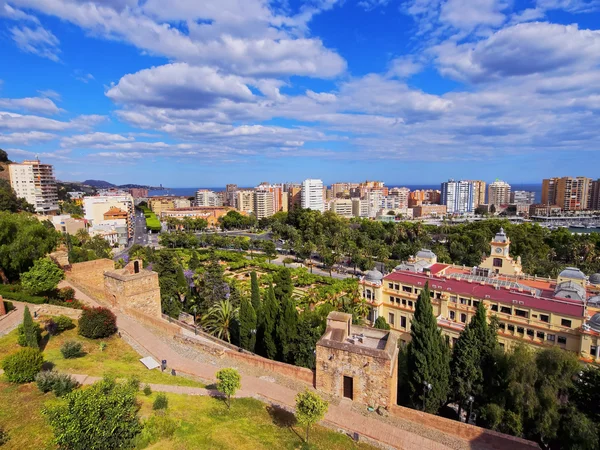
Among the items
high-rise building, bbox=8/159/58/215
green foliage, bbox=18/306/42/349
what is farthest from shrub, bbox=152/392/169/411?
high-rise building, bbox=8/159/58/215

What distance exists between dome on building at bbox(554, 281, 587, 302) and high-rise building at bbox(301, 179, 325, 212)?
11378cm

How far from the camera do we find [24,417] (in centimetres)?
1056

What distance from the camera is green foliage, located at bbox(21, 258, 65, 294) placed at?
64.8 feet

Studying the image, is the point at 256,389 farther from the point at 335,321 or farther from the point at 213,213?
the point at 213,213

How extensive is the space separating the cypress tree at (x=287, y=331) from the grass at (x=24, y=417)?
1163cm

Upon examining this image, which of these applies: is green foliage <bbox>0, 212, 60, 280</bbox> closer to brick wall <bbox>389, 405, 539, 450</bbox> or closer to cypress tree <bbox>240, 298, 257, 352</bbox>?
cypress tree <bbox>240, 298, 257, 352</bbox>

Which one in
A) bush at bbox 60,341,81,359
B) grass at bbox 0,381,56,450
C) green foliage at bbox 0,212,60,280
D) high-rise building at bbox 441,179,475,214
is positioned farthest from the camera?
high-rise building at bbox 441,179,475,214

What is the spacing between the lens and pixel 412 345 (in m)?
17.2

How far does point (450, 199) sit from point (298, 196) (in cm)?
8514

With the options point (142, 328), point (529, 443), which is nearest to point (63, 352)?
point (142, 328)

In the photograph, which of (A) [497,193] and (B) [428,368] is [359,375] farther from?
(A) [497,193]

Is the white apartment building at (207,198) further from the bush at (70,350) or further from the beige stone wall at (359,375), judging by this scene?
the beige stone wall at (359,375)

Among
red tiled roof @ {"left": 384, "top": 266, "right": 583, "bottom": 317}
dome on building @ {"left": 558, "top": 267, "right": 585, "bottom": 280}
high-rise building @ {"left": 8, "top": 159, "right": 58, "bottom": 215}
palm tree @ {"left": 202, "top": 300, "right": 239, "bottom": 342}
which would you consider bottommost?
palm tree @ {"left": 202, "top": 300, "right": 239, "bottom": 342}

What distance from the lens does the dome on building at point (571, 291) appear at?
24.2 m
